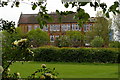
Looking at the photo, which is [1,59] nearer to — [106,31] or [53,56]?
[53,56]

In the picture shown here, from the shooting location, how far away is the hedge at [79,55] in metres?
14.1

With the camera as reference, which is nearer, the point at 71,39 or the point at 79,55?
the point at 79,55

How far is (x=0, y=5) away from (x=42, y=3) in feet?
1.06

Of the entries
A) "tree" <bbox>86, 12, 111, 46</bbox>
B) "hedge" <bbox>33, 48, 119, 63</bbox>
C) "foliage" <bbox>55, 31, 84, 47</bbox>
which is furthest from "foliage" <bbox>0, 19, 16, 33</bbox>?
"foliage" <bbox>55, 31, 84, 47</bbox>

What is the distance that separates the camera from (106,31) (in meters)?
28.7

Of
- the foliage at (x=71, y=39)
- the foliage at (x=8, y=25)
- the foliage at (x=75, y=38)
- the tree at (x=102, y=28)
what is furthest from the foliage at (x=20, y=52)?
the foliage at (x=75, y=38)

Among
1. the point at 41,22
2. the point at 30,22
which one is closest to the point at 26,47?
the point at 41,22

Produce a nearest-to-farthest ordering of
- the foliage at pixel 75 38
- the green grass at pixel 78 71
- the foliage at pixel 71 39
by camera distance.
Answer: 1. the green grass at pixel 78 71
2. the foliage at pixel 71 39
3. the foliage at pixel 75 38

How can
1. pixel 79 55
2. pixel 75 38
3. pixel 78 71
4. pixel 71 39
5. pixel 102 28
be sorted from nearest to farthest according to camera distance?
pixel 78 71
pixel 79 55
pixel 102 28
pixel 71 39
pixel 75 38

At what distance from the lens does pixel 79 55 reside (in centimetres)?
1416

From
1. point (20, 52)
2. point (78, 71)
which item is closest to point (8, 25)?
point (20, 52)

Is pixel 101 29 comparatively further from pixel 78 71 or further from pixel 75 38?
pixel 78 71

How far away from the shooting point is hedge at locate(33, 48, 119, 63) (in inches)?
554

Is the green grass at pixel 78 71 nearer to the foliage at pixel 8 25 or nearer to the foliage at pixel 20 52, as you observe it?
the foliage at pixel 20 52
